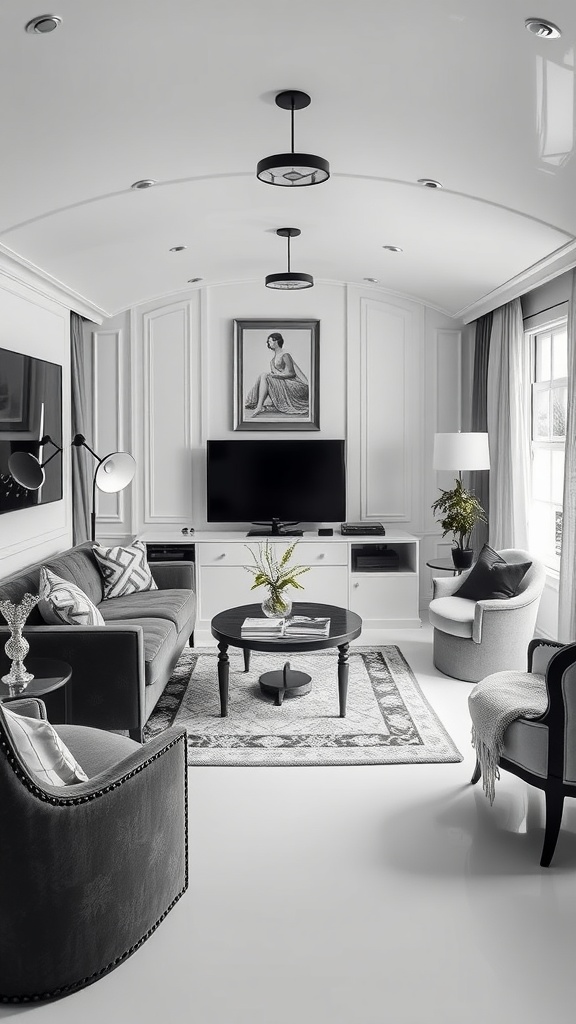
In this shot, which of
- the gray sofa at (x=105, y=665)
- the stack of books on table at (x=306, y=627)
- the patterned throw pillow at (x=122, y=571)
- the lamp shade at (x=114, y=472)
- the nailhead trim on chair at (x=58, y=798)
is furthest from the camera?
the patterned throw pillow at (x=122, y=571)

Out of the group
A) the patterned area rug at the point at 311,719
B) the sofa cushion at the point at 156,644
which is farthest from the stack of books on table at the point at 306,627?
the sofa cushion at the point at 156,644

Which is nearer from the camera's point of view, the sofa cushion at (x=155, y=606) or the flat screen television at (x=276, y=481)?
the sofa cushion at (x=155, y=606)

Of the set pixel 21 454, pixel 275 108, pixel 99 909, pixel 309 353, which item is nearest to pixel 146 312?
pixel 309 353

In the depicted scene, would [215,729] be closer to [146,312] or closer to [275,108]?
[275,108]

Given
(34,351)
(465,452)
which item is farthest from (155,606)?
(465,452)

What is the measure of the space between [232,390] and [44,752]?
468 centimetres

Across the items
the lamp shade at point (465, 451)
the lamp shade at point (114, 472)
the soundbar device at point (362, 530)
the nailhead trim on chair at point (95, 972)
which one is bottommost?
the nailhead trim on chair at point (95, 972)

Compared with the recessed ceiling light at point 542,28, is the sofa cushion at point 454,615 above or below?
below

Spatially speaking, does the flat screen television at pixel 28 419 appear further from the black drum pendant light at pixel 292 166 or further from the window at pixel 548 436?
the window at pixel 548 436

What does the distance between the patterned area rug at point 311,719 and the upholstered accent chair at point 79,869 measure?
1330 mm

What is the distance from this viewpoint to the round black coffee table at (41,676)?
9.77 feet

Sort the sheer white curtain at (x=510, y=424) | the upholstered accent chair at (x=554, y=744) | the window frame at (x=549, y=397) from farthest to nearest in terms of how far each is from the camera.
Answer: the sheer white curtain at (x=510, y=424)
the window frame at (x=549, y=397)
the upholstered accent chair at (x=554, y=744)

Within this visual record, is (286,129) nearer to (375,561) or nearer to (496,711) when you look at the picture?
(496,711)

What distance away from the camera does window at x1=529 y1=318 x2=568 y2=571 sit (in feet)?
18.3
